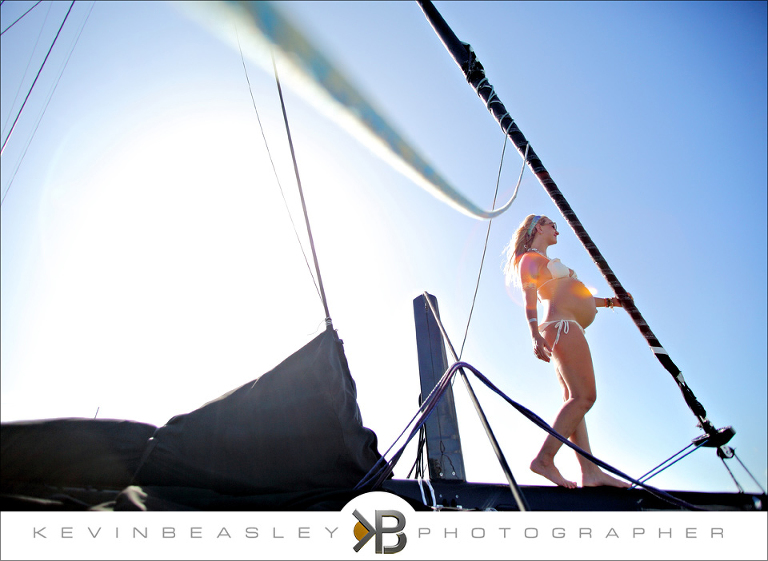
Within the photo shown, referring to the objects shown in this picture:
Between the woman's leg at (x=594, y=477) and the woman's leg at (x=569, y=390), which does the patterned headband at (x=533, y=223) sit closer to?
the woman's leg at (x=569, y=390)

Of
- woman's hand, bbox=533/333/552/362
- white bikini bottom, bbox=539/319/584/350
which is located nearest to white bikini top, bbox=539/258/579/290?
white bikini bottom, bbox=539/319/584/350

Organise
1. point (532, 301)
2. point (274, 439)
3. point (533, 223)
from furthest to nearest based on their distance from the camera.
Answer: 1. point (533, 223)
2. point (532, 301)
3. point (274, 439)

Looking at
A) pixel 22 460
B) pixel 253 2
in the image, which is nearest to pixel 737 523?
Answer: pixel 22 460

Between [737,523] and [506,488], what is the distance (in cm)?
84

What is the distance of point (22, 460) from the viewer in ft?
4.66

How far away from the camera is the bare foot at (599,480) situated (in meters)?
2.02

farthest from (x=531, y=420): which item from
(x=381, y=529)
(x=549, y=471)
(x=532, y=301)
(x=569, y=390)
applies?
(x=532, y=301)

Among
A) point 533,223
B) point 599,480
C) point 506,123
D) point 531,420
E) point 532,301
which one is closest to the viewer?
point 531,420

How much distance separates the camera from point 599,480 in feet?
6.78

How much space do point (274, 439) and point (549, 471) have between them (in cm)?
147

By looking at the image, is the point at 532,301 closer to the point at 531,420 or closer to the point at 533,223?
the point at 533,223

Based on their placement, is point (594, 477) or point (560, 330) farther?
point (560, 330)

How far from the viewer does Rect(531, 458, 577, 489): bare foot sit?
2.02 meters

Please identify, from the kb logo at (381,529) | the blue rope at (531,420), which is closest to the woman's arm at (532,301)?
the blue rope at (531,420)
